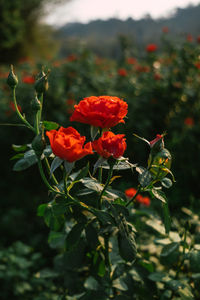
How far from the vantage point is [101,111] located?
0.74m

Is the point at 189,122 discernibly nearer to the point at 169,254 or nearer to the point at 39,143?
the point at 169,254

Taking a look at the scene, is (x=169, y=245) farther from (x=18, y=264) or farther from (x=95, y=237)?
(x=18, y=264)

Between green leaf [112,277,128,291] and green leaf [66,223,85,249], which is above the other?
green leaf [66,223,85,249]

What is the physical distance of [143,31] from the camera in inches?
394

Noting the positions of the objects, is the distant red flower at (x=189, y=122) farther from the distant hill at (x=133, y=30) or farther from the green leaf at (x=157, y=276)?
the green leaf at (x=157, y=276)

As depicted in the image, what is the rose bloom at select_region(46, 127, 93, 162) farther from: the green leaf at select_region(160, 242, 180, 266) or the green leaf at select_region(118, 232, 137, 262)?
the green leaf at select_region(160, 242, 180, 266)

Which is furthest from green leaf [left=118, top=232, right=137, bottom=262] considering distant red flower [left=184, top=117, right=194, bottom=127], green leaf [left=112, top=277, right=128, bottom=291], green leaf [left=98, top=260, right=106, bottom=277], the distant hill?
the distant hill

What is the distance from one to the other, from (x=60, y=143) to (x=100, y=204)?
251 mm

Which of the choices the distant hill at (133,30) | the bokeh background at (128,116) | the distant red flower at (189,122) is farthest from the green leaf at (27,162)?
the distant hill at (133,30)

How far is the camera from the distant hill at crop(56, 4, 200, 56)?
634cm

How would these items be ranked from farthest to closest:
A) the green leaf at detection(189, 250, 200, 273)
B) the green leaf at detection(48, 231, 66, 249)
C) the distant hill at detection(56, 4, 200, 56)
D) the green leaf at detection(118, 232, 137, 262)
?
the distant hill at detection(56, 4, 200, 56)
the green leaf at detection(48, 231, 66, 249)
the green leaf at detection(189, 250, 200, 273)
the green leaf at detection(118, 232, 137, 262)

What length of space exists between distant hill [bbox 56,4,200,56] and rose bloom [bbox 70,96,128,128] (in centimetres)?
332

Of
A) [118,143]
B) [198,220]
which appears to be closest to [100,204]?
[118,143]

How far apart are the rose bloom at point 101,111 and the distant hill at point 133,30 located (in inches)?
131
